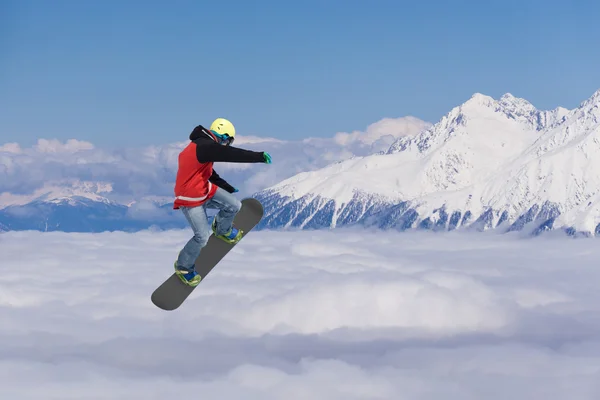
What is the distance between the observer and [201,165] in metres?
19.0

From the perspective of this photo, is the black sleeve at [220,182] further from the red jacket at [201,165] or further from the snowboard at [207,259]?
the snowboard at [207,259]

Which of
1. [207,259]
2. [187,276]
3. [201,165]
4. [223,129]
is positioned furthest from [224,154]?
[207,259]

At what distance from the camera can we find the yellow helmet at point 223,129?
61.3 feet

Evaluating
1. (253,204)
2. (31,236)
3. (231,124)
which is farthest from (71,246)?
(231,124)

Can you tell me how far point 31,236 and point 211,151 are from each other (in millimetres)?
54566

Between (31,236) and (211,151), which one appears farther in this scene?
(31,236)

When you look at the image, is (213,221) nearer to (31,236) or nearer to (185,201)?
(185,201)

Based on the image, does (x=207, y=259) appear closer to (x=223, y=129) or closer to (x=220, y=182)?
(x=220, y=182)

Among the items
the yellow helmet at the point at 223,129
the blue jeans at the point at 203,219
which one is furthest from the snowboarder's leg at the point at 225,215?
the yellow helmet at the point at 223,129

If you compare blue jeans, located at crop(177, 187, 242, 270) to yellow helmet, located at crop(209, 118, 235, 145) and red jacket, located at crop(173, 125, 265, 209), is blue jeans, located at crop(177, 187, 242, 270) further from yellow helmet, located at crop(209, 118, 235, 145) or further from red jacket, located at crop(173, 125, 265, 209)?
yellow helmet, located at crop(209, 118, 235, 145)

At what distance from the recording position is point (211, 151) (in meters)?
18.1

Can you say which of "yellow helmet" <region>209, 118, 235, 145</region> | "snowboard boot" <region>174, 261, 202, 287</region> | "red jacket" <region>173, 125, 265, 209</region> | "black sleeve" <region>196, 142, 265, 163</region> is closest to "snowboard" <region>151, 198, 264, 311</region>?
"snowboard boot" <region>174, 261, 202, 287</region>

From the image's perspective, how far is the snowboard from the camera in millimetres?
21391

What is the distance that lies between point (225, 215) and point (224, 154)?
4.17 meters
